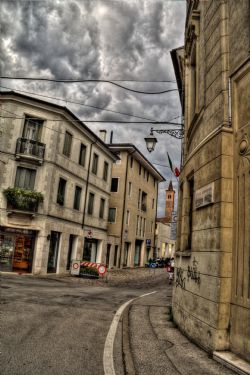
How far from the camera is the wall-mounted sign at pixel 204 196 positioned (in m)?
6.59

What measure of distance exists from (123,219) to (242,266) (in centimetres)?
3193

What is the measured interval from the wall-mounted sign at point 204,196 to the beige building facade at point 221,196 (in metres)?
0.02

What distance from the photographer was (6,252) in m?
20.8

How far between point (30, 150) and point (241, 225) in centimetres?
1816

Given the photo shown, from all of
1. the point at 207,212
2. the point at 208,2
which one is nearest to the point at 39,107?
the point at 208,2

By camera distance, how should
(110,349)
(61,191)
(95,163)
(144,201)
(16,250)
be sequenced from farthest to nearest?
(144,201)
(95,163)
(61,191)
(16,250)
(110,349)

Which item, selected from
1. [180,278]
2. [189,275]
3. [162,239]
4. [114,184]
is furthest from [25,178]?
[162,239]

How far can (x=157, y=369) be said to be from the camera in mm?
4930

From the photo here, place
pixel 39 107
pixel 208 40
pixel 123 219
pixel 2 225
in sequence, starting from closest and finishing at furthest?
pixel 208 40
pixel 2 225
pixel 39 107
pixel 123 219

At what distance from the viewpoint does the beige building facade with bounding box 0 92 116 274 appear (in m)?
20.9

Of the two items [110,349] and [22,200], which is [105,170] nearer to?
[22,200]

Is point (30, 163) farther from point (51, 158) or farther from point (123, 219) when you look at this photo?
point (123, 219)

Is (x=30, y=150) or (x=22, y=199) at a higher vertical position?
(x=30, y=150)

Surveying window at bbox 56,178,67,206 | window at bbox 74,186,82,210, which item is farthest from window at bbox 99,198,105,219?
window at bbox 56,178,67,206
